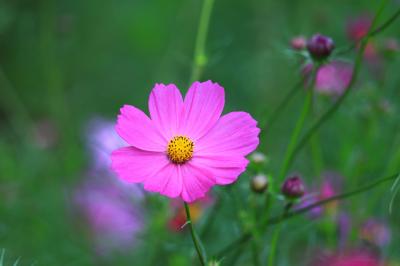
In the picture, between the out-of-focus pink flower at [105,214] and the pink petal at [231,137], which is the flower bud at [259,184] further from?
the out-of-focus pink flower at [105,214]

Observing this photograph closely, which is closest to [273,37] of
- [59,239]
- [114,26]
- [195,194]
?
[114,26]

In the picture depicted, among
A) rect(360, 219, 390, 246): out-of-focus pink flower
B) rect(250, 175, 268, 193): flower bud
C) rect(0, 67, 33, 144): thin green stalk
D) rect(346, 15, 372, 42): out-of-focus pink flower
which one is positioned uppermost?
rect(0, 67, 33, 144): thin green stalk

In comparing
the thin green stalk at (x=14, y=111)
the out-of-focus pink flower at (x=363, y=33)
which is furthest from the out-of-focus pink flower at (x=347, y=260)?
the thin green stalk at (x=14, y=111)

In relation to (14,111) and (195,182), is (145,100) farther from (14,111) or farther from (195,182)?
(195,182)

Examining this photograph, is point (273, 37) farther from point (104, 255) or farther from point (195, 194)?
point (195, 194)

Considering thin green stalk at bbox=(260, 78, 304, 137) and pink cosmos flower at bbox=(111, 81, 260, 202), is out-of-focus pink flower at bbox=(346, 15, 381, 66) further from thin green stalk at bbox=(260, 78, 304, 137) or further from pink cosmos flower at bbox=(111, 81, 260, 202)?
pink cosmos flower at bbox=(111, 81, 260, 202)

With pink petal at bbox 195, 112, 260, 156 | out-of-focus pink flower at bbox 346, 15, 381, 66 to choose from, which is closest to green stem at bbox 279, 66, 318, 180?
pink petal at bbox 195, 112, 260, 156

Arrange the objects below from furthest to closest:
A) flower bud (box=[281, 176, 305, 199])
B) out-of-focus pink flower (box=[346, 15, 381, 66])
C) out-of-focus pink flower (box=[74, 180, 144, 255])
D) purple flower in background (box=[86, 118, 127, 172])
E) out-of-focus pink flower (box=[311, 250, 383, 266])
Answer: purple flower in background (box=[86, 118, 127, 172]), out-of-focus pink flower (box=[74, 180, 144, 255]), out-of-focus pink flower (box=[346, 15, 381, 66]), out-of-focus pink flower (box=[311, 250, 383, 266]), flower bud (box=[281, 176, 305, 199])
